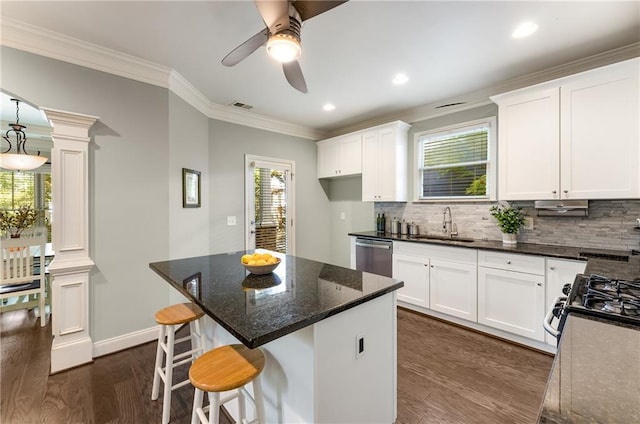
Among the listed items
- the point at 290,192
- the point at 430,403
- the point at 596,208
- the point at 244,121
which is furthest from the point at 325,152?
the point at 430,403

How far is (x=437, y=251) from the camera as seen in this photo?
10.4ft

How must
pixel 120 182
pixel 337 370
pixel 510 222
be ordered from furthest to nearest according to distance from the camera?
pixel 510 222, pixel 120 182, pixel 337 370

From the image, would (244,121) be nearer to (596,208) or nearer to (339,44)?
(339,44)

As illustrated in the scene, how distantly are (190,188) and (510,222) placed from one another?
141 inches

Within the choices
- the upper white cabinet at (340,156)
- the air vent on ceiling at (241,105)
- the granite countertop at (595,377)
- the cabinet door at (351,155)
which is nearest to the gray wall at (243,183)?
the upper white cabinet at (340,156)

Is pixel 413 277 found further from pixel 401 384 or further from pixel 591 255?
pixel 591 255

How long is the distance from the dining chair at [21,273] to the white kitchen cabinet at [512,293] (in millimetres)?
4926

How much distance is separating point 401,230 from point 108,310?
357 cm

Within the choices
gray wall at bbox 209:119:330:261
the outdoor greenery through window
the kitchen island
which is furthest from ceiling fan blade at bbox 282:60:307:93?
the outdoor greenery through window

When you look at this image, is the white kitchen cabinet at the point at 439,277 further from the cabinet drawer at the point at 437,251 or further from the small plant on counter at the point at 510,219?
the small plant on counter at the point at 510,219

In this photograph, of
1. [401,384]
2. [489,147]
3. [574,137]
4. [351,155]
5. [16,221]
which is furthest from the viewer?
[16,221]

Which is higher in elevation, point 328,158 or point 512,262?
point 328,158

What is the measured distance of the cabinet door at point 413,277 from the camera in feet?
10.8

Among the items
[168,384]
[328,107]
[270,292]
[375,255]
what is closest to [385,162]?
[328,107]
